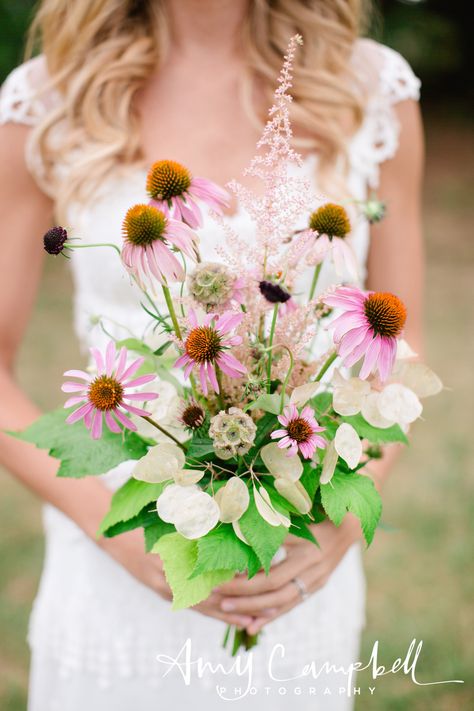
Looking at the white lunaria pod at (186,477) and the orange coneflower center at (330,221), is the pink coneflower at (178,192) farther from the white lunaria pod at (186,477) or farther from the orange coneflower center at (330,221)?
the white lunaria pod at (186,477)

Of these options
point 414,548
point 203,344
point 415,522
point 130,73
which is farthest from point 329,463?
point 415,522

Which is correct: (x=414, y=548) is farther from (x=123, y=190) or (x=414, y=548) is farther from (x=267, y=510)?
(x=267, y=510)

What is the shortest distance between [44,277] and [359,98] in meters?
6.73

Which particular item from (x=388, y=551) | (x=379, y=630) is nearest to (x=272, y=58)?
(x=379, y=630)

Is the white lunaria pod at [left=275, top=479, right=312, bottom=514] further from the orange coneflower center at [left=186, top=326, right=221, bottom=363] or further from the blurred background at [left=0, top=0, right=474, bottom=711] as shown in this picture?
the blurred background at [left=0, top=0, right=474, bottom=711]

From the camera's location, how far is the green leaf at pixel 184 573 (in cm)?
107

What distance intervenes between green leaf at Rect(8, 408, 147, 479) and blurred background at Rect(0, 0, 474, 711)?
542 mm

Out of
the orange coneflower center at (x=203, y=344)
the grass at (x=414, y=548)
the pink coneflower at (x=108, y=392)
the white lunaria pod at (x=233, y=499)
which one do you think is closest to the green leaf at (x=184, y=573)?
the white lunaria pod at (x=233, y=499)

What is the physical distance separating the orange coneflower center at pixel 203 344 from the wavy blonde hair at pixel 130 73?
38.8 inches

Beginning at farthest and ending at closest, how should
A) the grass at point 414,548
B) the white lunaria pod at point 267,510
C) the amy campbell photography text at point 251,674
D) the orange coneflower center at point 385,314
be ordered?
the grass at point 414,548
the amy campbell photography text at point 251,674
the white lunaria pod at point 267,510
the orange coneflower center at point 385,314

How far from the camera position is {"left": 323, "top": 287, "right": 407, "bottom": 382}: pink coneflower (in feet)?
3.04

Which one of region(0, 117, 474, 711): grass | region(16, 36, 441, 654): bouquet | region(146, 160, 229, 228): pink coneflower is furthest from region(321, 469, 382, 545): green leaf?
region(0, 117, 474, 711): grass

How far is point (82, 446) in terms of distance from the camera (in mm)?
1186

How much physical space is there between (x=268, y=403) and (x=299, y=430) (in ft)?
0.17
